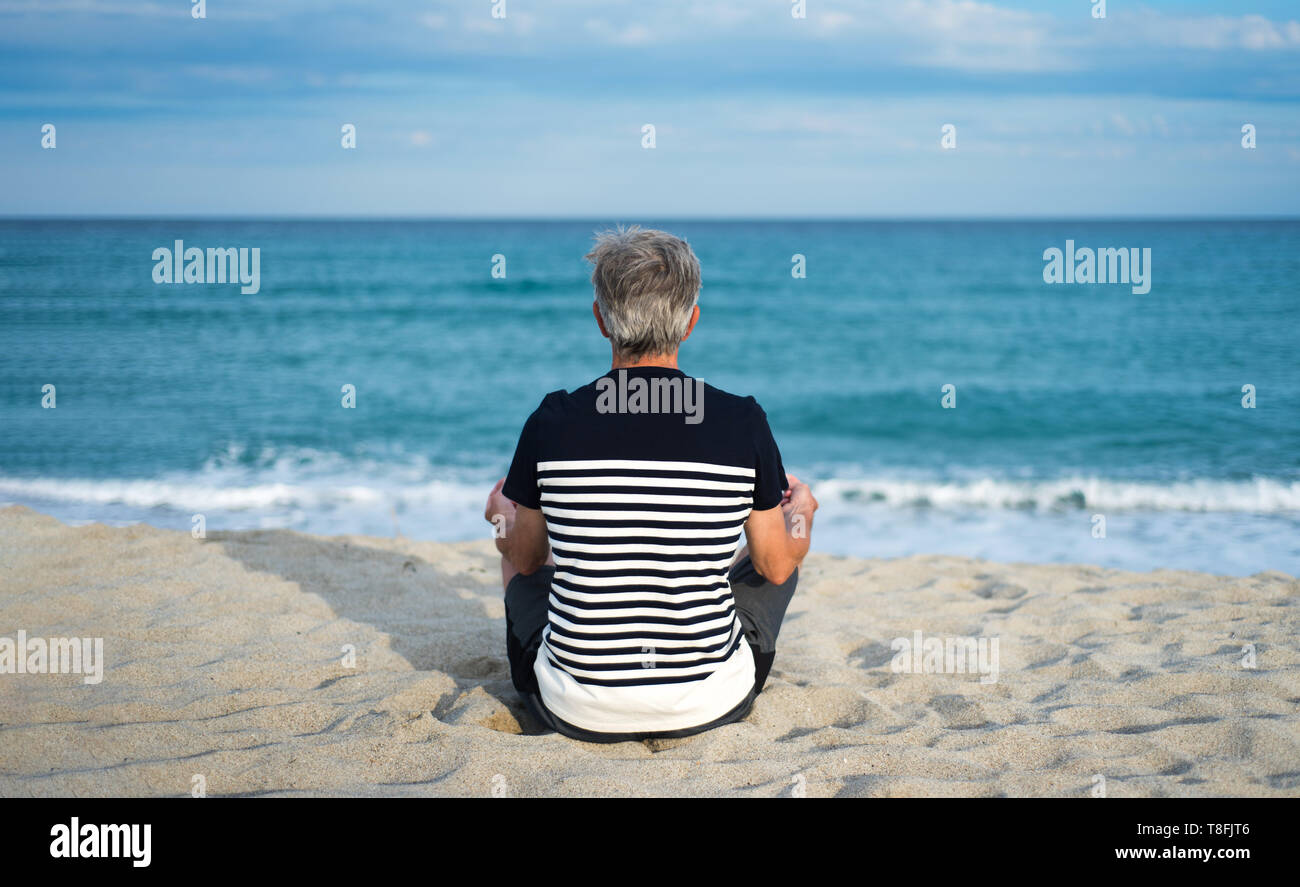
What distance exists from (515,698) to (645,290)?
5.39 feet

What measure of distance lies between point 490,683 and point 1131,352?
15074 mm

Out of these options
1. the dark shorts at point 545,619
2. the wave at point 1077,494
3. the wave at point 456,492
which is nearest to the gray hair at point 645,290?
the dark shorts at point 545,619

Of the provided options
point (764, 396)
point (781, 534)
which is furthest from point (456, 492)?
point (781, 534)

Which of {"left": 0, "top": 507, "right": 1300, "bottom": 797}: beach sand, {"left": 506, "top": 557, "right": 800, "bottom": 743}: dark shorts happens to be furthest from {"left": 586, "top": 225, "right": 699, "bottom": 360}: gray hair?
{"left": 0, "top": 507, "right": 1300, "bottom": 797}: beach sand

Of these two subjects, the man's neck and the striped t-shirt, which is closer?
the striped t-shirt

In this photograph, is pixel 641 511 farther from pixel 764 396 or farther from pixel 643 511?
pixel 764 396

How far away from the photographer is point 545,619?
2912 millimetres

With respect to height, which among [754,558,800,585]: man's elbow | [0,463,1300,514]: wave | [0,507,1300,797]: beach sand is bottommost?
[0,507,1300,797]: beach sand

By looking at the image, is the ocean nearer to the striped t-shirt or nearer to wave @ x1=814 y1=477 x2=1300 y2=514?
wave @ x1=814 y1=477 x2=1300 y2=514

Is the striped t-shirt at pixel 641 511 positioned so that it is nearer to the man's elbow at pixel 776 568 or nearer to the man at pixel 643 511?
the man at pixel 643 511

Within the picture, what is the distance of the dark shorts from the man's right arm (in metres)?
0.15

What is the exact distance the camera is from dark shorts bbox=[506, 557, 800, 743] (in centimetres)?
289

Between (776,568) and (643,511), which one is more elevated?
(643,511)
